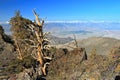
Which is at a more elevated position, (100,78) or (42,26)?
(42,26)

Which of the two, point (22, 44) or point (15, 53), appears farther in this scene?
point (22, 44)

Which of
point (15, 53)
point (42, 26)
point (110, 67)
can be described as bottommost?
point (15, 53)

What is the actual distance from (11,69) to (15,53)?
28628 mm

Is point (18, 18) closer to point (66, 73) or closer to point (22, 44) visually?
point (22, 44)

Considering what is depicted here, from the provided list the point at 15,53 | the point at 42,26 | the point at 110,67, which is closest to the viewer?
the point at 110,67

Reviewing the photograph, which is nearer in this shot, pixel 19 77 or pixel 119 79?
pixel 119 79

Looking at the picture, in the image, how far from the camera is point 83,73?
19.0 m

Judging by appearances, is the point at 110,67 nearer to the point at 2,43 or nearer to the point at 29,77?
the point at 29,77

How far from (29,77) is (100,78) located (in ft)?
19.4

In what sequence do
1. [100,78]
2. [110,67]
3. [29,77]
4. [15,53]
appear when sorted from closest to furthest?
[100,78], [110,67], [29,77], [15,53]

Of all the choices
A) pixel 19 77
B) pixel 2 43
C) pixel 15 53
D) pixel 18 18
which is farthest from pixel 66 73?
pixel 18 18

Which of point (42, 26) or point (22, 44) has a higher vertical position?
point (42, 26)

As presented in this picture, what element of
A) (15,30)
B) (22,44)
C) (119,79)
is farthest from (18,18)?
(119,79)

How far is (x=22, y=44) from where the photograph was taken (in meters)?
64.6
